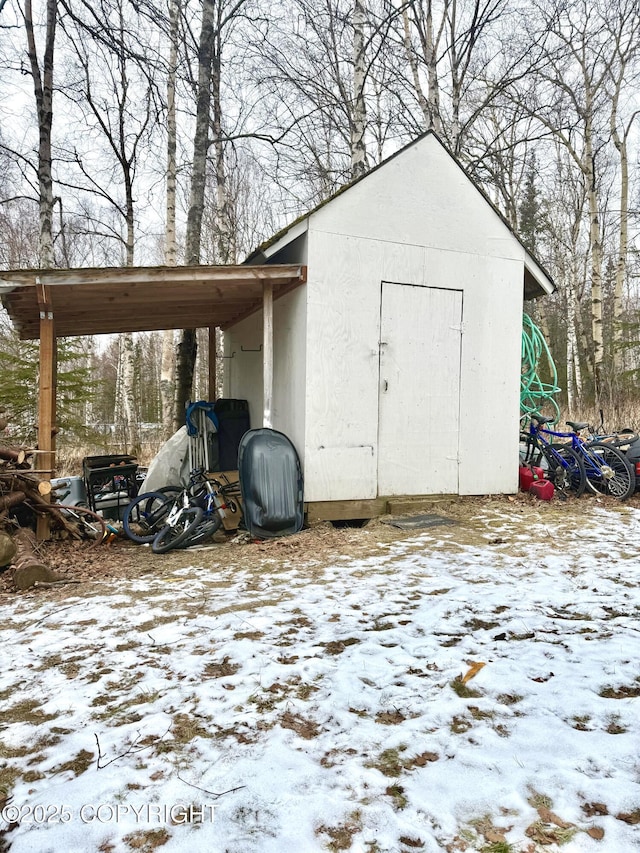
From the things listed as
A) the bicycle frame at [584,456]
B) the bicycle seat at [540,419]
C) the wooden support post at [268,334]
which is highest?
the wooden support post at [268,334]

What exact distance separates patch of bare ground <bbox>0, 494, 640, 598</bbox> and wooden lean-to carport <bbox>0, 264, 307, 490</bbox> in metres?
1.07

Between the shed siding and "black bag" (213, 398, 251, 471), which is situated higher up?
the shed siding

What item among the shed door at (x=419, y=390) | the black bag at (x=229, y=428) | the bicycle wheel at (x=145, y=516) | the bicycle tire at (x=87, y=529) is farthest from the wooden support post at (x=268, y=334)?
the black bag at (x=229, y=428)

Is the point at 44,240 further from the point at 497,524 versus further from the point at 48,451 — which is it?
the point at 497,524

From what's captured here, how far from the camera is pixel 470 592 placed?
11.7ft

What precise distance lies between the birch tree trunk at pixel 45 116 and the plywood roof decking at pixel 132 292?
9.09 feet

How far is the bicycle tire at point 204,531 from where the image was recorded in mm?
5344

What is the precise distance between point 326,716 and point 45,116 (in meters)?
11.3

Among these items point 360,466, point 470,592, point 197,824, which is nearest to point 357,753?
point 197,824

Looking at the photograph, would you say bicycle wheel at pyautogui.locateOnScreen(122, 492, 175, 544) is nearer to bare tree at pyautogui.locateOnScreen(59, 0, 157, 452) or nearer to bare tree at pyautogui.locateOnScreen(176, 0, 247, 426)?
bare tree at pyautogui.locateOnScreen(176, 0, 247, 426)

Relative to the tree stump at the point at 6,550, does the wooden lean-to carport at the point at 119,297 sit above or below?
above

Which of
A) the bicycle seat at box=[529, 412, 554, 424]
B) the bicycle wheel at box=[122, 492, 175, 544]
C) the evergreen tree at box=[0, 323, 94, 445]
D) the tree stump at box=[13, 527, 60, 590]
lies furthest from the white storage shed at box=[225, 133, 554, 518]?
the evergreen tree at box=[0, 323, 94, 445]

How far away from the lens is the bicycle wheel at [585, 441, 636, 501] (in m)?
7.04

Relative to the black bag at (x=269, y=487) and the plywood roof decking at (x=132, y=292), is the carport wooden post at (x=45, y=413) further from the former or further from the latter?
the black bag at (x=269, y=487)
